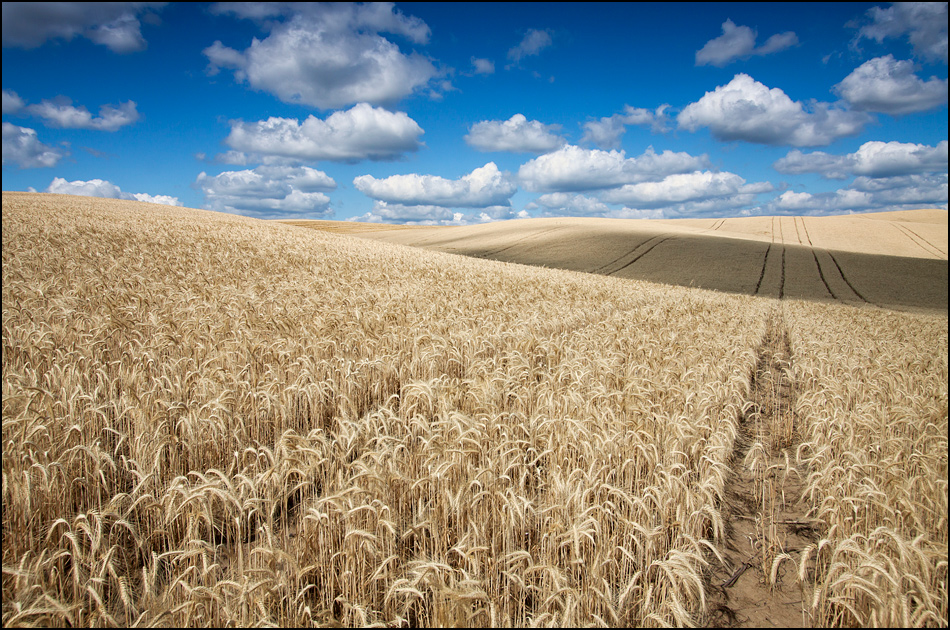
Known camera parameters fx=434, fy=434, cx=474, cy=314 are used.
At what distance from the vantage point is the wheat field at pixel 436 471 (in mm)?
2441

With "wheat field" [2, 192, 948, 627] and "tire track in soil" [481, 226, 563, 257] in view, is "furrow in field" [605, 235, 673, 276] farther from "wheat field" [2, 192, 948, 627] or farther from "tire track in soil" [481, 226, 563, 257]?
"wheat field" [2, 192, 948, 627]

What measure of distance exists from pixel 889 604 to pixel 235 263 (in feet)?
52.2

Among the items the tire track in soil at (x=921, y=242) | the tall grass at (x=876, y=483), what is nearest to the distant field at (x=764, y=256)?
the tire track in soil at (x=921, y=242)

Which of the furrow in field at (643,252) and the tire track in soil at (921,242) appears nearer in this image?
the furrow in field at (643,252)

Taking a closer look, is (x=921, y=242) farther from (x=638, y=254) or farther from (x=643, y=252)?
(x=638, y=254)

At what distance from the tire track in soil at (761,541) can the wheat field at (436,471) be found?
0.09 ft

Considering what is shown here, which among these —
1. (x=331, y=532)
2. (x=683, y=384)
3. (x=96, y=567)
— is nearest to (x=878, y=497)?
(x=683, y=384)

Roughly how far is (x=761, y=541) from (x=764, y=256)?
4888 centimetres

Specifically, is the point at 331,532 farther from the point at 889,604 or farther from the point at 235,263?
the point at 235,263

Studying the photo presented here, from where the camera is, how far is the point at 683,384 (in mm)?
5793

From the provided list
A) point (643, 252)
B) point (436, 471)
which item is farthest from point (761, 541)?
point (643, 252)

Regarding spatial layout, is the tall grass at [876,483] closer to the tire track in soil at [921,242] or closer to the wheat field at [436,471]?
the wheat field at [436,471]

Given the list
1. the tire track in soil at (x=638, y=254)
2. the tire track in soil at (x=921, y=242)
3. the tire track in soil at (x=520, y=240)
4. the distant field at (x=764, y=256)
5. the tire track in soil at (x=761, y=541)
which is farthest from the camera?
the tire track in soil at (x=921, y=242)

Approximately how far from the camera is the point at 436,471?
3.07 meters
